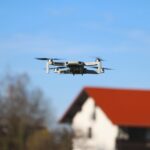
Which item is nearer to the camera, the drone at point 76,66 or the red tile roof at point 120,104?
the drone at point 76,66

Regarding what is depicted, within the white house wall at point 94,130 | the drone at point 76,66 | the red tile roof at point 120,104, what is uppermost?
the drone at point 76,66

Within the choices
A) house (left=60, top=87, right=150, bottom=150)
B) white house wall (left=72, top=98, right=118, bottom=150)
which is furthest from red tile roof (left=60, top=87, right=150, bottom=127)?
white house wall (left=72, top=98, right=118, bottom=150)

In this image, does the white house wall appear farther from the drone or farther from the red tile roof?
the drone

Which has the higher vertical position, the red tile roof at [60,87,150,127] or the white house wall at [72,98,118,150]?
the red tile roof at [60,87,150,127]

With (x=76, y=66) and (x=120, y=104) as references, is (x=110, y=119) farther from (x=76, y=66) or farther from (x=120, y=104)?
(x=76, y=66)

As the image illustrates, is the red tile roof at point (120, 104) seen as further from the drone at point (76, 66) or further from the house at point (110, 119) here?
the drone at point (76, 66)

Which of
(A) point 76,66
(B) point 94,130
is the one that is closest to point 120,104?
(B) point 94,130

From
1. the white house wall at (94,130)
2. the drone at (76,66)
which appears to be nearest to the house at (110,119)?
the white house wall at (94,130)

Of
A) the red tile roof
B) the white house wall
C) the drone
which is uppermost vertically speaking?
the drone
